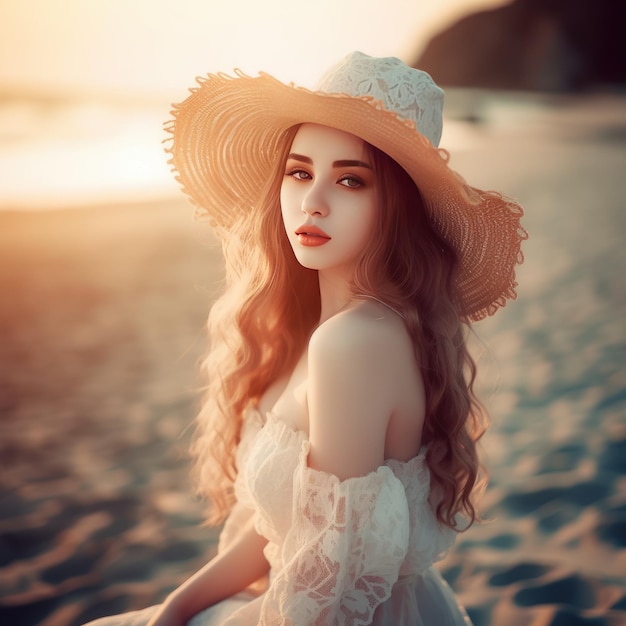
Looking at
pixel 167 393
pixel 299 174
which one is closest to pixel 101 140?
pixel 167 393

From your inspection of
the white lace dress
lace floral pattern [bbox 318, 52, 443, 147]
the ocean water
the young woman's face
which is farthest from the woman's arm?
the ocean water

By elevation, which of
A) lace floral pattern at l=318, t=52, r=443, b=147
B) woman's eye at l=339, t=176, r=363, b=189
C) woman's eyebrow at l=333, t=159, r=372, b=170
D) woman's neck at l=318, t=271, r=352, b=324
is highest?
lace floral pattern at l=318, t=52, r=443, b=147

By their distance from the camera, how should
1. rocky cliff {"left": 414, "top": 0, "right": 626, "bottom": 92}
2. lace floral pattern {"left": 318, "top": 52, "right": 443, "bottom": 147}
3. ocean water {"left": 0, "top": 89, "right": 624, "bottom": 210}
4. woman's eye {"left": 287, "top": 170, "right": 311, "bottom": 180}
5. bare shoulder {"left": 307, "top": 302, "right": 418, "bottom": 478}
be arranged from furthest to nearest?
rocky cliff {"left": 414, "top": 0, "right": 626, "bottom": 92}
ocean water {"left": 0, "top": 89, "right": 624, "bottom": 210}
woman's eye {"left": 287, "top": 170, "right": 311, "bottom": 180}
lace floral pattern {"left": 318, "top": 52, "right": 443, "bottom": 147}
bare shoulder {"left": 307, "top": 302, "right": 418, "bottom": 478}

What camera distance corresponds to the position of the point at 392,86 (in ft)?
5.20

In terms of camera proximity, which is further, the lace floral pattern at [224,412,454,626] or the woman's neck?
the woman's neck

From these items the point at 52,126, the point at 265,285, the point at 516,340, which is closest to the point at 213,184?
the point at 265,285

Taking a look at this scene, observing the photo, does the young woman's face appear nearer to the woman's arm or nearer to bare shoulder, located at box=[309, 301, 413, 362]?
bare shoulder, located at box=[309, 301, 413, 362]

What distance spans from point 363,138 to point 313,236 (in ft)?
0.88

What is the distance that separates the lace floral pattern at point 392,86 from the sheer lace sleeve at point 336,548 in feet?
2.87

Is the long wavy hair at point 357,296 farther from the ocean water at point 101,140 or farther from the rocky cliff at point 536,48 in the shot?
the rocky cliff at point 536,48

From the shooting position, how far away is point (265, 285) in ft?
6.54

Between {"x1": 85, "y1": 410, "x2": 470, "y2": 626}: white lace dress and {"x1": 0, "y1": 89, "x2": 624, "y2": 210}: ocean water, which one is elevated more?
{"x1": 0, "y1": 89, "x2": 624, "y2": 210}: ocean water

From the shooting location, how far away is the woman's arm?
1.74 m

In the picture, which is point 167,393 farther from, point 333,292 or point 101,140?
point 101,140
